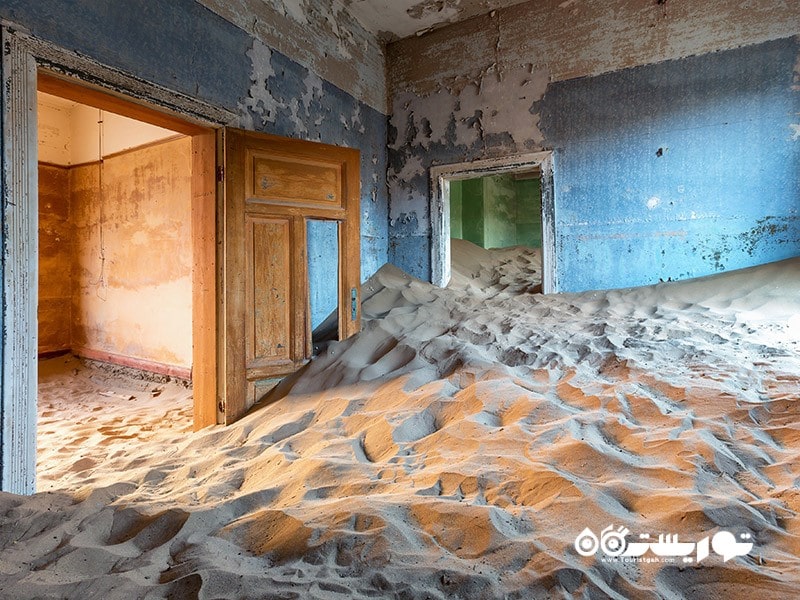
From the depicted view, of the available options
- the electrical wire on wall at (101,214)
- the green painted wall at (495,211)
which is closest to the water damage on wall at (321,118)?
the electrical wire on wall at (101,214)

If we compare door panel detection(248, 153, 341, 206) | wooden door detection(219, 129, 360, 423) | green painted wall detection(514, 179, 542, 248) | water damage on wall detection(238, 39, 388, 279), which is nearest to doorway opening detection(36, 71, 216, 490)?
wooden door detection(219, 129, 360, 423)

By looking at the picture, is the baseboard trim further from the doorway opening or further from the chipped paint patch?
the chipped paint patch

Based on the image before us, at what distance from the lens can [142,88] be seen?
108 inches

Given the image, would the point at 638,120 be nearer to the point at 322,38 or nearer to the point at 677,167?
the point at 677,167

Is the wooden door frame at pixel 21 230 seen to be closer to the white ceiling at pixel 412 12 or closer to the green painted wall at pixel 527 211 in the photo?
the white ceiling at pixel 412 12

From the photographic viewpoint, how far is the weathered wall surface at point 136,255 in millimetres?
4410

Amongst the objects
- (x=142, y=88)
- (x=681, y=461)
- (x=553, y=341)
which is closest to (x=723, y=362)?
(x=553, y=341)

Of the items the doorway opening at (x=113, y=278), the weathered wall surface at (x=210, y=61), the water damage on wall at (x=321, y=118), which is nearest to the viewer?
the weathered wall surface at (x=210, y=61)

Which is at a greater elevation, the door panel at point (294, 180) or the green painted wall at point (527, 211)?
the green painted wall at point (527, 211)

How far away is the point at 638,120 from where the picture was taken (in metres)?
4.54

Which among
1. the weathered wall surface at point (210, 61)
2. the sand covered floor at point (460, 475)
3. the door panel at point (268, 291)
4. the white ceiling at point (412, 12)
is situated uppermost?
the white ceiling at point (412, 12)

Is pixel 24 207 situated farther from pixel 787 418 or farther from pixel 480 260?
pixel 480 260

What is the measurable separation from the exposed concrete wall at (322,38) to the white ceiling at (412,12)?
0.13m

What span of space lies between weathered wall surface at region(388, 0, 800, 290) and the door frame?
0.30ft
